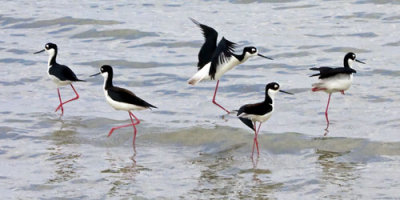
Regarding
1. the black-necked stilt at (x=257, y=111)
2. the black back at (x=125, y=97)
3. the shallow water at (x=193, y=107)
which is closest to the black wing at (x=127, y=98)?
the black back at (x=125, y=97)

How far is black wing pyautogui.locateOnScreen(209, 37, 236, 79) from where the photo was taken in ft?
41.0

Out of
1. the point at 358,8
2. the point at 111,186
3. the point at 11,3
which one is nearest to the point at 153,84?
the point at 111,186

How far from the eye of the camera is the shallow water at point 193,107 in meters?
8.83

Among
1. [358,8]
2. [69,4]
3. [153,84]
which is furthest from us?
[69,4]

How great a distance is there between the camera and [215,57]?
12.6 meters

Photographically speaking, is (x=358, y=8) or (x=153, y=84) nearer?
(x=153, y=84)

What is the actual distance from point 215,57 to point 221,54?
0.10 m

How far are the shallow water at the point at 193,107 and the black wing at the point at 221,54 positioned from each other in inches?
24.9

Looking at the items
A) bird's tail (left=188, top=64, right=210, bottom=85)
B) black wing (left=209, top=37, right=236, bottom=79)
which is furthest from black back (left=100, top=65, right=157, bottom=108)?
black wing (left=209, top=37, right=236, bottom=79)

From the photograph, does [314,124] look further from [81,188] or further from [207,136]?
[81,188]

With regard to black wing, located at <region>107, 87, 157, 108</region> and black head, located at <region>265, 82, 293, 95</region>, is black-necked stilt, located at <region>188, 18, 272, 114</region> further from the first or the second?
black head, located at <region>265, 82, 293, 95</region>

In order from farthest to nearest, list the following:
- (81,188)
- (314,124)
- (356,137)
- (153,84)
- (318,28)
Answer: (318,28), (153,84), (314,124), (356,137), (81,188)

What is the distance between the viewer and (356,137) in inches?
412

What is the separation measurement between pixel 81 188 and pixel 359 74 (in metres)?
7.04
